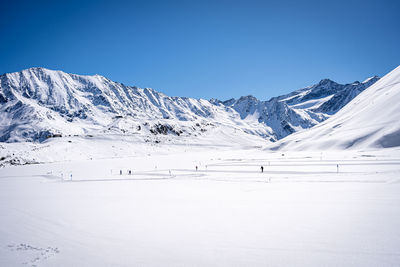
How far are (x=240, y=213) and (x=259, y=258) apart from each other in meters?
5.25

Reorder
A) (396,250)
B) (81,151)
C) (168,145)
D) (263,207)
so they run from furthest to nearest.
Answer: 1. (168,145)
2. (81,151)
3. (263,207)
4. (396,250)

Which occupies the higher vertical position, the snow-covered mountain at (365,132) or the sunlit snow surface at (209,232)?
the snow-covered mountain at (365,132)

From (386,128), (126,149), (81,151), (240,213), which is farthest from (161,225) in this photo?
(126,149)

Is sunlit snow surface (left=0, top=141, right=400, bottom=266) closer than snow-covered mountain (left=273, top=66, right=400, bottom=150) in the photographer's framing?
Yes

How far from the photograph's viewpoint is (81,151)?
102 meters

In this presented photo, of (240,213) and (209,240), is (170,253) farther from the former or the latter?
(240,213)

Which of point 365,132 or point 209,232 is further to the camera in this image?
point 365,132

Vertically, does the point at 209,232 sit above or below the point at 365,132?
below

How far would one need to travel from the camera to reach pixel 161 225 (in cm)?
1147

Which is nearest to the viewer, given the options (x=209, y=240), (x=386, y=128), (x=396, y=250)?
(x=396, y=250)

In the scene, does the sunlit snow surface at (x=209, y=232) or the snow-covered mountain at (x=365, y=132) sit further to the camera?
the snow-covered mountain at (x=365, y=132)

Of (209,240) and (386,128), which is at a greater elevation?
(386,128)

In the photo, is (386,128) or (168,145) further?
(168,145)

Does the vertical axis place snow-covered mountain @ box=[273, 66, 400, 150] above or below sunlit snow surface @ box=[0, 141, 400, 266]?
above
